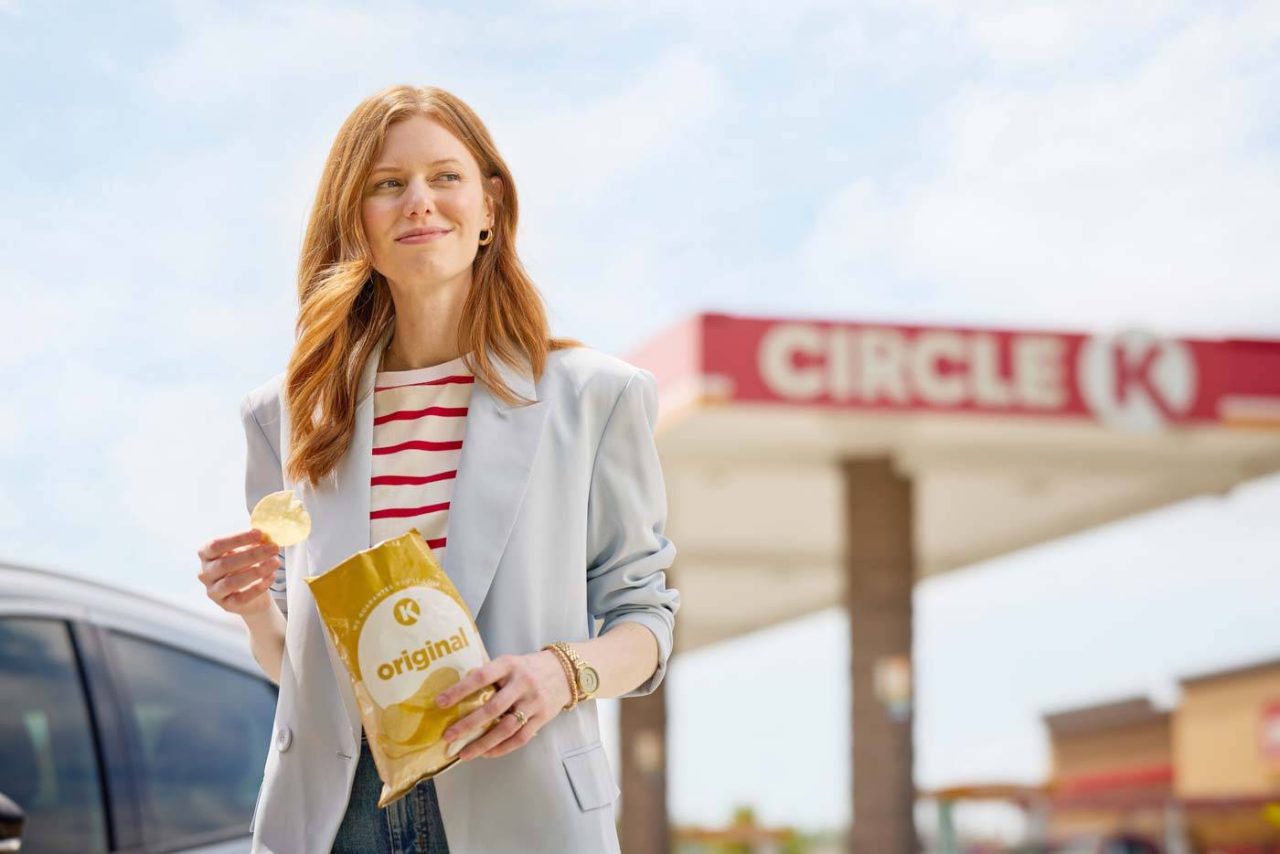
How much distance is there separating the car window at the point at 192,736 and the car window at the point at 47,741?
0.11m

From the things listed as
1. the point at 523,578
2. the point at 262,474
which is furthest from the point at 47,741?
the point at 523,578

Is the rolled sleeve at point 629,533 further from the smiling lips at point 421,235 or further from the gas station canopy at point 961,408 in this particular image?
the gas station canopy at point 961,408

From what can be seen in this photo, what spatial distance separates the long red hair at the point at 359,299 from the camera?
6.83ft

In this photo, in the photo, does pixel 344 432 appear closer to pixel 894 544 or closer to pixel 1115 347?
pixel 1115 347

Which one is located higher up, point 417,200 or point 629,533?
point 417,200

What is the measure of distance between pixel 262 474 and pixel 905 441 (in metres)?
14.0

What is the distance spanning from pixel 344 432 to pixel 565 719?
44 centimetres

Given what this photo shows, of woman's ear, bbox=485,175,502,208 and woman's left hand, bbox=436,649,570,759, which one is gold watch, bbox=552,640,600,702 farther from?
woman's ear, bbox=485,175,502,208

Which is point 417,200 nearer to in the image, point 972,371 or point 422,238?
point 422,238

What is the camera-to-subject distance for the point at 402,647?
1848 millimetres

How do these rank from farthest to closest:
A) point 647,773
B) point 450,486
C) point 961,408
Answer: point 647,773, point 961,408, point 450,486

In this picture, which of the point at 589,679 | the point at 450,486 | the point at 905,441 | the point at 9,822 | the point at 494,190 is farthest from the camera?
the point at 905,441

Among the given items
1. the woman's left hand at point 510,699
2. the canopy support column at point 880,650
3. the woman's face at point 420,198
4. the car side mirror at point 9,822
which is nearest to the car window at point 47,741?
the car side mirror at point 9,822

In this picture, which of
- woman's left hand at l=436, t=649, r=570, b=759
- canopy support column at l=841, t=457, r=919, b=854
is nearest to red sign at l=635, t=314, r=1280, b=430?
canopy support column at l=841, t=457, r=919, b=854
